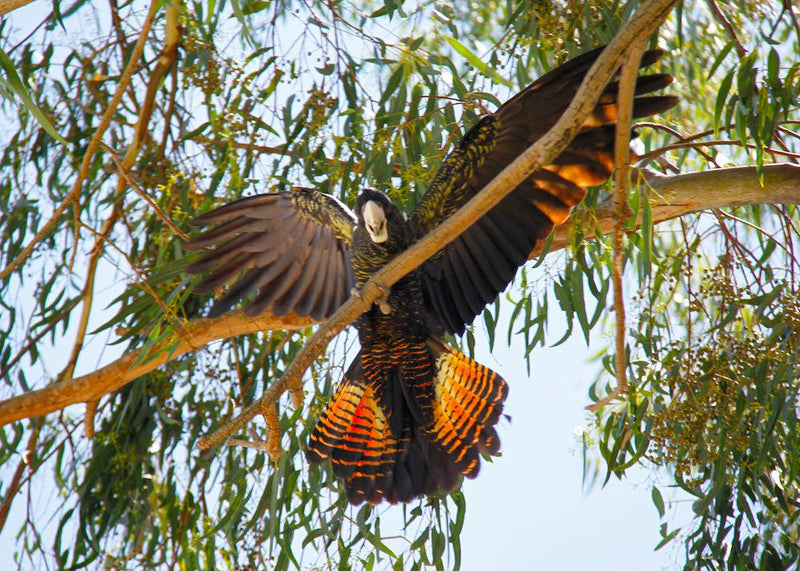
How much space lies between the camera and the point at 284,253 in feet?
8.47

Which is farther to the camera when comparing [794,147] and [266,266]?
[794,147]

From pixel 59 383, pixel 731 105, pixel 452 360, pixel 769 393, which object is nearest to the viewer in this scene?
pixel 731 105

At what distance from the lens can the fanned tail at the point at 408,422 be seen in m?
2.51

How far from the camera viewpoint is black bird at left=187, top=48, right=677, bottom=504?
7.73ft

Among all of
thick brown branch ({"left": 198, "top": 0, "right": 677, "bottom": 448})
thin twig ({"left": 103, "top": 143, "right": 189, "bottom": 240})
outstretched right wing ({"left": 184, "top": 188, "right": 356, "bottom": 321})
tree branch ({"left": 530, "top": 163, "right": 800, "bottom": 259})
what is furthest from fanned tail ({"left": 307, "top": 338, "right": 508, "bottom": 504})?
thick brown branch ({"left": 198, "top": 0, "right": 677, "bottom": 448})

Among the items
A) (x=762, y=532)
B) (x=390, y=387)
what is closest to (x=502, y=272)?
(x=390, y=387)

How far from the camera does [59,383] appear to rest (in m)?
2.83

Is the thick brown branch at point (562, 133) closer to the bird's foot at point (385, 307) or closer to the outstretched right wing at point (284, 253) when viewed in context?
the bird's foot at point (385, 307)

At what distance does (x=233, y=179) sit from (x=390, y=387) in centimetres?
76

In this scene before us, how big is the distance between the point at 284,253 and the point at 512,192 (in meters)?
0.68

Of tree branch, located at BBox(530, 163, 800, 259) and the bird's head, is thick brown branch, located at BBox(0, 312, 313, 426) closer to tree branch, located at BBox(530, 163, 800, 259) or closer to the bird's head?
the bird's head

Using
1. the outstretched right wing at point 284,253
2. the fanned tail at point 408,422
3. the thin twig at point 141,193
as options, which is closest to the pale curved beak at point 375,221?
the outstretched right wing at point 284,253

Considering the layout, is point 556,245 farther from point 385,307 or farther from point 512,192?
point 385,307

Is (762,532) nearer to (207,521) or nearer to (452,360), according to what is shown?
(452,360)
